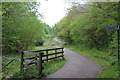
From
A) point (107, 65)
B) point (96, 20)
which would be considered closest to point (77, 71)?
point (107, 65)

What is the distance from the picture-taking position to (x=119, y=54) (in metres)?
5.64

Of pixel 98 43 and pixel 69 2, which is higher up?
pixel 69 2

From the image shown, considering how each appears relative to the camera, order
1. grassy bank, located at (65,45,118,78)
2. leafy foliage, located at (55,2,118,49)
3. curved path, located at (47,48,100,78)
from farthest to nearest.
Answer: leafy foliage, located at (55,2,118,49) < curved path, located at (47,48,100,78) < grassy bank, located at (65,45,118,78)

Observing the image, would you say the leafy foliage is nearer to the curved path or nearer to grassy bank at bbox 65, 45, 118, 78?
grassy bank at bbox 65, 45, 118, 78

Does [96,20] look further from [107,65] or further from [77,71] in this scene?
[77,71]

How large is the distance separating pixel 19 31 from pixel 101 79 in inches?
380

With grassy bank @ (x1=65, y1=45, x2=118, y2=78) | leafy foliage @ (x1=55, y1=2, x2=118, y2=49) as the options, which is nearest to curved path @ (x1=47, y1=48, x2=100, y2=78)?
grassy bank @ (x1=65, y1=45, x2=118, y2=78)

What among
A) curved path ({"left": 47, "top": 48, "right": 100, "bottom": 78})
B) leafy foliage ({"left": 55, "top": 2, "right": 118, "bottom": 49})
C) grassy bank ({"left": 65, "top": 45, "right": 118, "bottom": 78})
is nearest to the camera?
grassy bank ({"left": 65, "top": 45, "right": 118, "bottom": 78})

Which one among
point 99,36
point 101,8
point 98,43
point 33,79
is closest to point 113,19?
point 101,8


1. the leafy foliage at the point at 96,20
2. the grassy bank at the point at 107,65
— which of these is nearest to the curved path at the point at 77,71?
the grassy bank at the point at 107,65

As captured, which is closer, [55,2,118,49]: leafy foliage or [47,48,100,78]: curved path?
[47,48,100,78]: curved path

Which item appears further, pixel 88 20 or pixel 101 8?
pixel 88 20

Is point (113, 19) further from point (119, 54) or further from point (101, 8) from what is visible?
point (119, 54)

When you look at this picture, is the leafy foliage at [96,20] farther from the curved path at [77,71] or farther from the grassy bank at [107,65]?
the curved path at [77,71]
